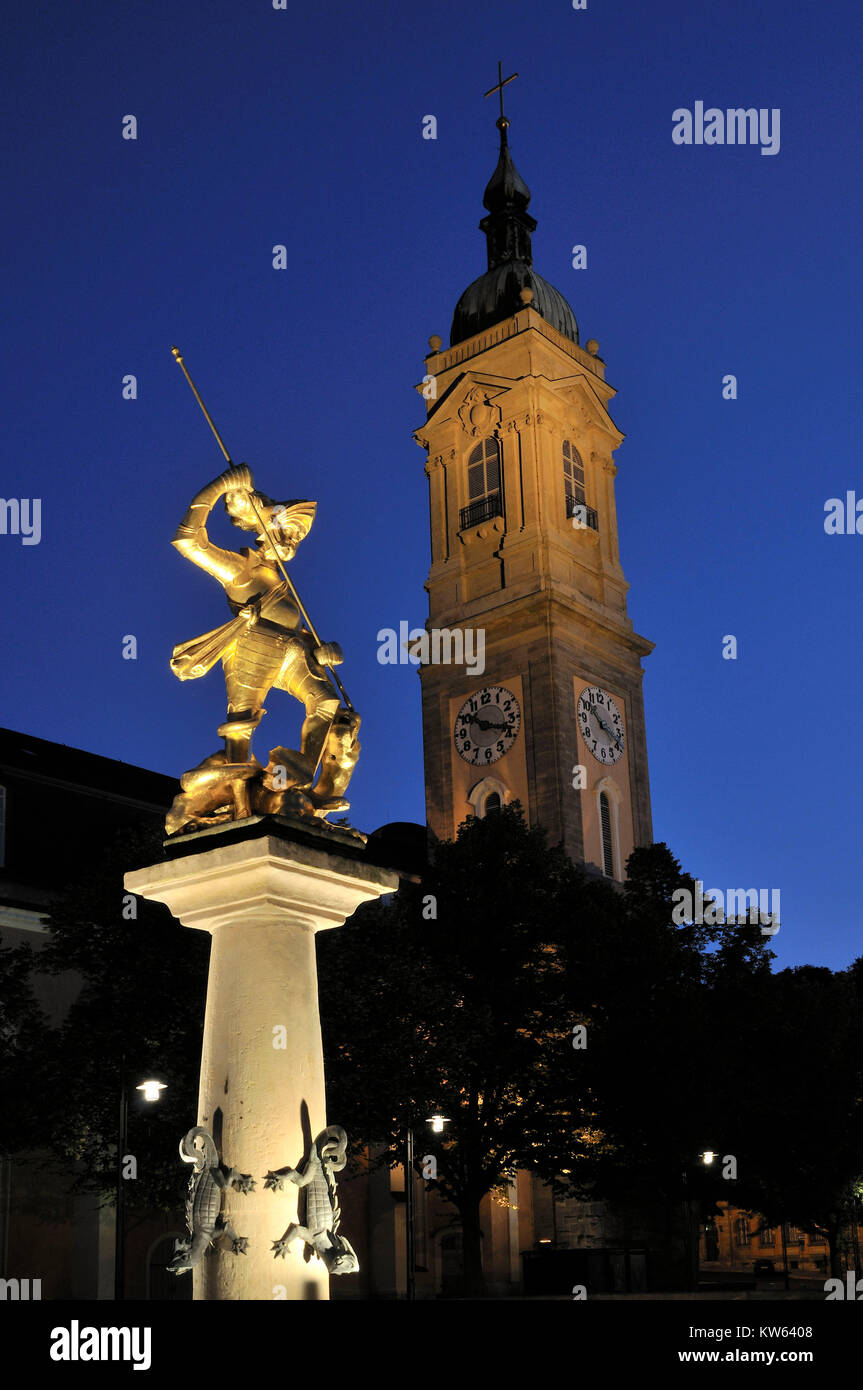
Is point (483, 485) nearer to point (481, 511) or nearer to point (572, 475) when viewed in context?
point (481, 511)

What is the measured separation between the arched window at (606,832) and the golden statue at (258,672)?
54.8m

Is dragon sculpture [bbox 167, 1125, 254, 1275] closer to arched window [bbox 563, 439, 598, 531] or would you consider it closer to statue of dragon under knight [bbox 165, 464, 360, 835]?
statue of dragon under knight [bbox 165, 464, 360, 835]

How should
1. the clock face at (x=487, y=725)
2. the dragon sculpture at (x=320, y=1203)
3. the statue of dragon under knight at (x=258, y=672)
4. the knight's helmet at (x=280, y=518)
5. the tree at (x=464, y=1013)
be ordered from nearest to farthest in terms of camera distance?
1. the dragon sculpture at (x=320, y=1203)
2. the statue of dragon under knight at (x=258, y=672)
3. the knight's helmet at (x=280, y=518)
4. the tree at (x=464, y=1013)
5. the clock face at (x=487, y=725)

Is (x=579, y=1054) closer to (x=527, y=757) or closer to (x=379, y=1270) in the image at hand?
(x=379, y=1270)

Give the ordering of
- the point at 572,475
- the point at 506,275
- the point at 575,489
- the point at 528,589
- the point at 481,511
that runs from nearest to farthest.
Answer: the point at 528,589
the point at 481,511
the point at 575,489
the point at 572,475
the point at 506,275

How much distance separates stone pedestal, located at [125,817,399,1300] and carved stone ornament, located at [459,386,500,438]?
6372cm

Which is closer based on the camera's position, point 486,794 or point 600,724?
point 486,794

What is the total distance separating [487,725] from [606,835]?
695 cm

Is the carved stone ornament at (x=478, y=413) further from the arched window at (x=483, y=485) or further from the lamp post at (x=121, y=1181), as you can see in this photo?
the lamp post at (x=121, y=1181)

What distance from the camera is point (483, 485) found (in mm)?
74375

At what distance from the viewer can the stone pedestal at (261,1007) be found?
36.7 feet

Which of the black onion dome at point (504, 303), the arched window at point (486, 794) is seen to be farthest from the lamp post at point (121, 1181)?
the black onion dome at point (504, 303)

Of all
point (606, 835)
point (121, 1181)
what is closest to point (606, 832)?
point (606, 835)

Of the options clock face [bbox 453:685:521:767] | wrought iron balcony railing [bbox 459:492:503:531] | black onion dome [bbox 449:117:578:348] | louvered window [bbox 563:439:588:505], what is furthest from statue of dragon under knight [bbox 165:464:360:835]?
black onion dome [bbox 449:117:578:348]
